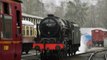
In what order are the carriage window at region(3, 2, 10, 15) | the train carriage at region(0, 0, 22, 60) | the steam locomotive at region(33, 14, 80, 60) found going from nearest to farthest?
1. the train carriage at region(0, 0, 22, 60)
2. the carriage window at region(3, 2, 10, 15)
3. the steam locomotive at region(33, 14, 80, 60)

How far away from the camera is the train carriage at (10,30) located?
1025 centimetres

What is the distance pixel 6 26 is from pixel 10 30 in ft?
1.44

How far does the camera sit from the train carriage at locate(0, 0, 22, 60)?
10.2 m

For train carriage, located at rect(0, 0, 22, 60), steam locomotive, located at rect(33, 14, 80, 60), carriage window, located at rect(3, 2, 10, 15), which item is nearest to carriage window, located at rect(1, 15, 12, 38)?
train carriage, located at rect(0, 0, 22, 60)

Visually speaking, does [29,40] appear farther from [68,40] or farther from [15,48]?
[15,48]

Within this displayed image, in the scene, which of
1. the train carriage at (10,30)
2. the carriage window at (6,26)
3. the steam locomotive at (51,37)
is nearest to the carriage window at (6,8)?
the train carriage at (10,30)

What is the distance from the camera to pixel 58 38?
22.0 metres

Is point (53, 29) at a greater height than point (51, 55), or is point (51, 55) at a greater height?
point (53, 29)

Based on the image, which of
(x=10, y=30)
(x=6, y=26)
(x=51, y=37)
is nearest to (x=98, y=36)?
(x=51, y=37)

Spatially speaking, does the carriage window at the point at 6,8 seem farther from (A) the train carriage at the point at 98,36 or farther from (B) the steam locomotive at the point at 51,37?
(A) the train carriage at the point at 98,36

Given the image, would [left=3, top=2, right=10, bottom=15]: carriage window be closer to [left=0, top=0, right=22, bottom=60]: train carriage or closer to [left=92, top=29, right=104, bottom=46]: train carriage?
[left=0, top=0, right=22, bottom=60]: train carriage

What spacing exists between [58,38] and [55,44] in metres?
0.83

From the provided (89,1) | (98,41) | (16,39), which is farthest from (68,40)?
(89,1)

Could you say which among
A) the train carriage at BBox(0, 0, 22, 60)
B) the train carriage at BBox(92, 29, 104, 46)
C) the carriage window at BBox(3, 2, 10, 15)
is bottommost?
the train carriage at BBox(92, 29, 104, 46)
